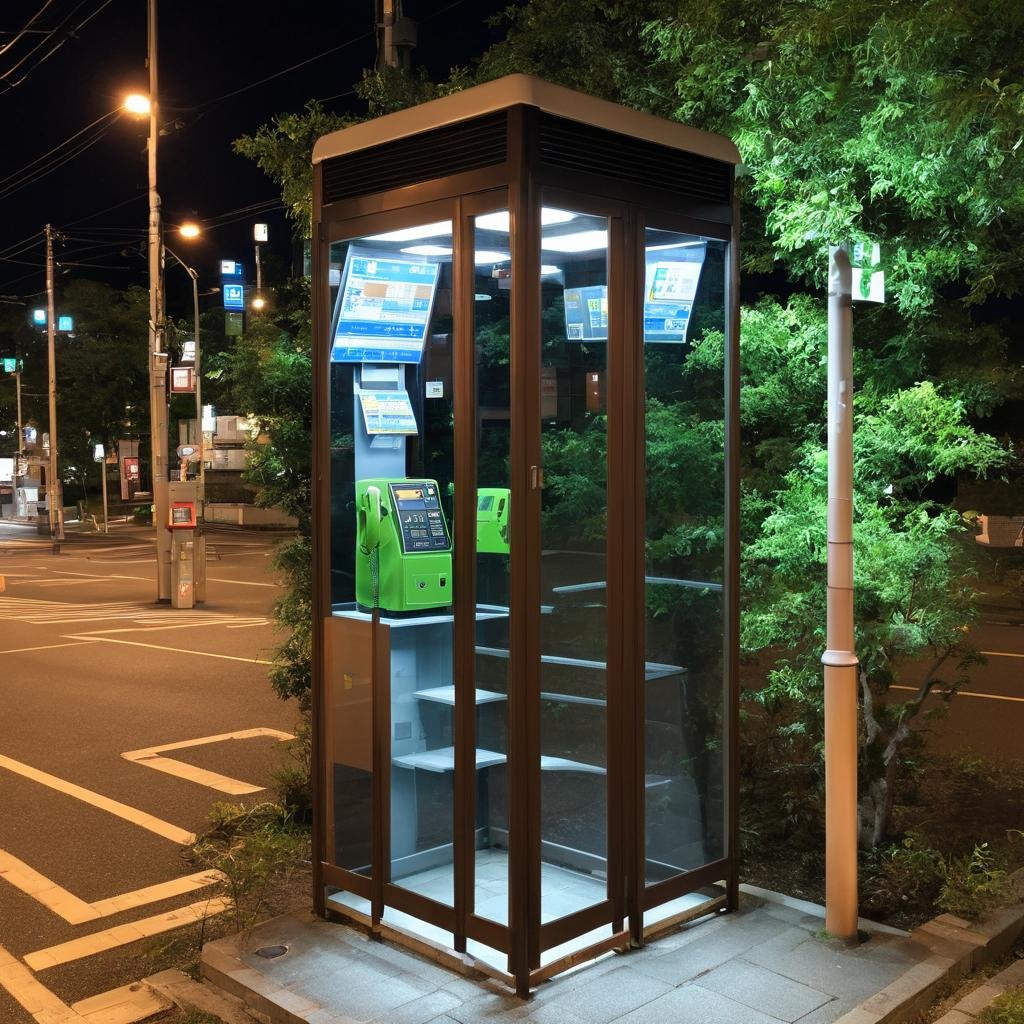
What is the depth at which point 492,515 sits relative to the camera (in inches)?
185

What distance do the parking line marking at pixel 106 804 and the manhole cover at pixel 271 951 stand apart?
220cm

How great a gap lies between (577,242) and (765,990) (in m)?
3.08

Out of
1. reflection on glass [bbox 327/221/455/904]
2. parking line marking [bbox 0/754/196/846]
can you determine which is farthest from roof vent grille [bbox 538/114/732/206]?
parking line marking [bbox 0/754/196/846]

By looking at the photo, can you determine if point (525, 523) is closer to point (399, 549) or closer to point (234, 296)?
point (399, 549)

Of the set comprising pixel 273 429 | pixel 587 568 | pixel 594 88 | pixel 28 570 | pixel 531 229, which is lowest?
pixel 28 570

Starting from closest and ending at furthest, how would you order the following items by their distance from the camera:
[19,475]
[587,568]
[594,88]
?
[587,568]
[594,88]
[19,475]

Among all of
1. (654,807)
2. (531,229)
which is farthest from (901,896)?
(531,229)

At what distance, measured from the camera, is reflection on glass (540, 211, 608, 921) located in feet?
15.2

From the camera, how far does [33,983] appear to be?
191 inches

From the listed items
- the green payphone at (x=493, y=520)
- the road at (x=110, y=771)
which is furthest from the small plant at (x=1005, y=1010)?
the road at (x=110, y=771)

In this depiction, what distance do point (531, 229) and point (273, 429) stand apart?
334 centimetres

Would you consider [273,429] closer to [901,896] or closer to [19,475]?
[901,896]

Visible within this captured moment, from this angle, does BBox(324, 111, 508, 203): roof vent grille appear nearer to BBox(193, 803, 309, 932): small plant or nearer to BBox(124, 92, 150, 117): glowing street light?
BBox(193, 803, 309, 932): small plant

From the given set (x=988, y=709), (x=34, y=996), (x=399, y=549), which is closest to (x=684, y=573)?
(x=399, y=549)
